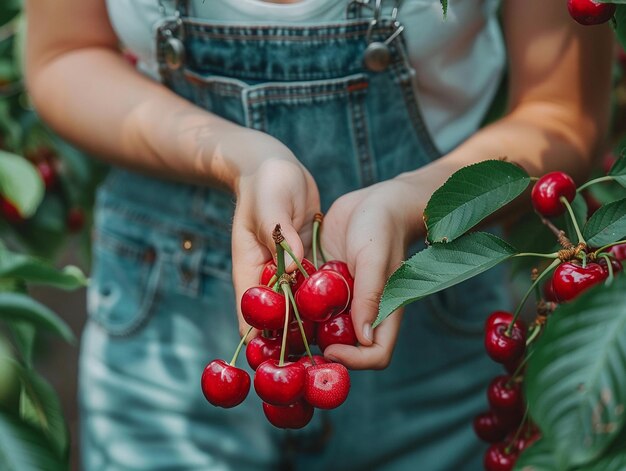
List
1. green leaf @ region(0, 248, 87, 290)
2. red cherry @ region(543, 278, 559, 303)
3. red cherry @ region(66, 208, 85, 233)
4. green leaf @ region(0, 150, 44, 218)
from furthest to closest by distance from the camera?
red cherry @ region(66, 208, 85, 233) → green leaf @ region(0, 150, 44, 218) → green leaf @ region(0, 248, 87, 290) → red cherry @ region(543, 278, 559, 303)

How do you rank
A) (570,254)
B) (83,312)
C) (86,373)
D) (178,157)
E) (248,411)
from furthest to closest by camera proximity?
(83,312)
(86,373)
(248,411)
(178,157)
(570,254)

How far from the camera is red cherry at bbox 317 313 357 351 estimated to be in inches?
32.0

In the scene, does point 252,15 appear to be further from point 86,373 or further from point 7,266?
Result: point 86,373

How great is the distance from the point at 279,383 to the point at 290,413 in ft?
0.21

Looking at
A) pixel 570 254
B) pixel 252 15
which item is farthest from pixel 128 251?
pixel 570 254

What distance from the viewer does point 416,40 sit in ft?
3.62

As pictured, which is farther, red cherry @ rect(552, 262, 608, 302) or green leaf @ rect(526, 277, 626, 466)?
red cherry @ rect(552, 262, 608, 302)

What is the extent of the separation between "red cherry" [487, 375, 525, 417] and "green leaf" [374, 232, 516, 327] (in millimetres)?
204

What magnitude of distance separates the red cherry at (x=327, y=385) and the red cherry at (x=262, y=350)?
0.17 feet

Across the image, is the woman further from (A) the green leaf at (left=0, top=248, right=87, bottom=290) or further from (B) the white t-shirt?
(A) the green leaf at (left=0, top=248, right=87, bottom=290)

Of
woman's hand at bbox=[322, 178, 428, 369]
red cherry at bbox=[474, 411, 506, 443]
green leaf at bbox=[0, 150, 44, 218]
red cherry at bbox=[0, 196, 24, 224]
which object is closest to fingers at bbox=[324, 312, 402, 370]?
woman's hand at bbox=[322, 178, 428, 369]

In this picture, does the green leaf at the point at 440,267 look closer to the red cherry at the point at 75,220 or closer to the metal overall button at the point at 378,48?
the metal overall button at the point at 378,48

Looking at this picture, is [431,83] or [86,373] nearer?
[431,83]

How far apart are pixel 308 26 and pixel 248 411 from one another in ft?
1.76
